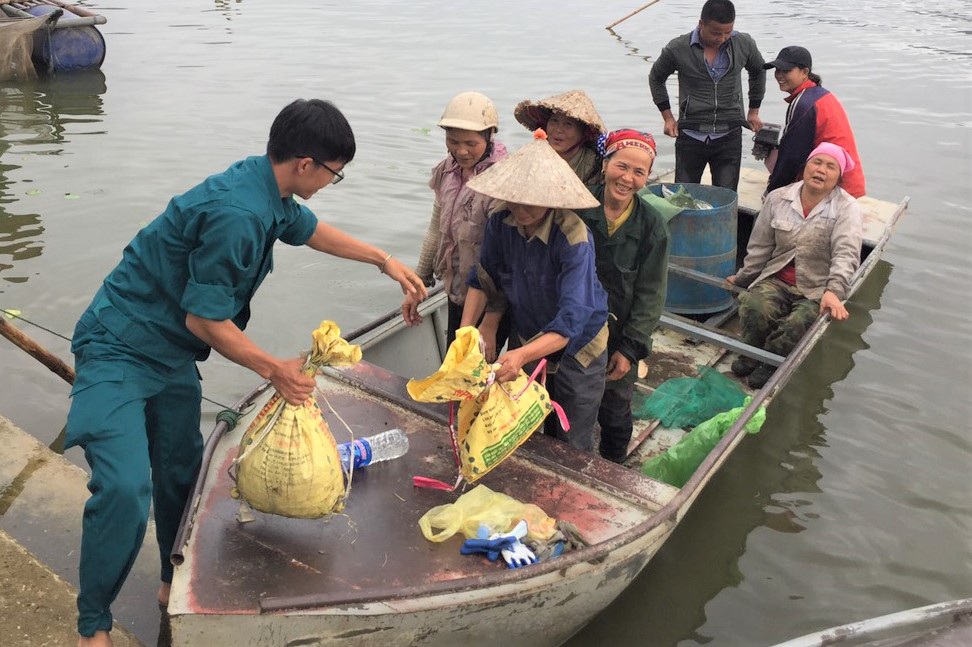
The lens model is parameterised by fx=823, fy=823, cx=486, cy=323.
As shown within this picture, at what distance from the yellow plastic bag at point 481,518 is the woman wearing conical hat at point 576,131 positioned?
1.65m

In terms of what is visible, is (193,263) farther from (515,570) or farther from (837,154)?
(837,154)

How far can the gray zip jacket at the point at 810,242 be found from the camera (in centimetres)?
519

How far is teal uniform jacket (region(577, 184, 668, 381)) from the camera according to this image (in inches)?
149

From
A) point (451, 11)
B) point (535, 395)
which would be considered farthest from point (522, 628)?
point (451, 11)

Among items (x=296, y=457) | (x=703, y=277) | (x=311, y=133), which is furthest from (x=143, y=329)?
(x=703, y=277)

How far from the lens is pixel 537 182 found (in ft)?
10.7

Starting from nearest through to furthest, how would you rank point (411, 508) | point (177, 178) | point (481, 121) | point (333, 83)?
1. point (411, 508)
2. point (481, 121)
3. point (177, 178)
4. point (333, 83)

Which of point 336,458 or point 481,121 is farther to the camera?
point 481,121

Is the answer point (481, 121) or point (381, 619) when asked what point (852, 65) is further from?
point (381, 619)

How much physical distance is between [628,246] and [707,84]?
3659mm

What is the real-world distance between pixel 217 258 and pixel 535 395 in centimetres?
142

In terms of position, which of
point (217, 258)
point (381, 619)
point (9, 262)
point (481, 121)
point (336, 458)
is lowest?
point (9, 262)

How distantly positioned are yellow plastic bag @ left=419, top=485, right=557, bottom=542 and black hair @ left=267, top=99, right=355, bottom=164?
1436 millimetres

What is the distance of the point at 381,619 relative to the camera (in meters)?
2.84
